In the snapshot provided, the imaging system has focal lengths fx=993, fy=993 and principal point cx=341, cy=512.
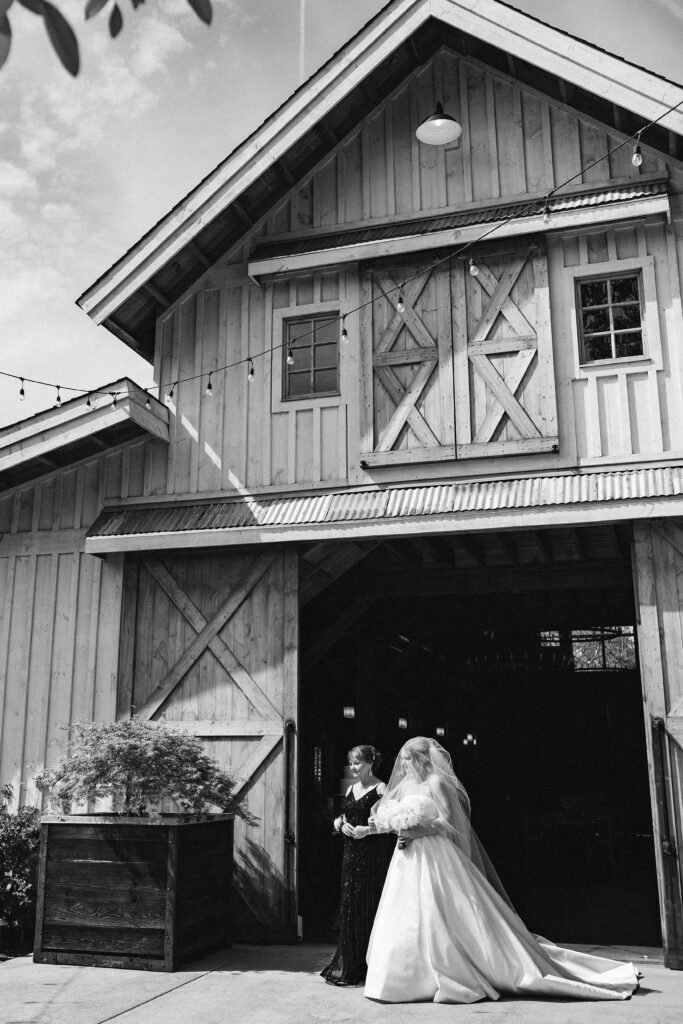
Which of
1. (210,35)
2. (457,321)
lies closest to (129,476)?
(457,321)

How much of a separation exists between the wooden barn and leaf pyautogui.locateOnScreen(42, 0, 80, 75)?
23.5 feet

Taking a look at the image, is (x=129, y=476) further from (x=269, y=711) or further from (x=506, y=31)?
(x=506, y=31)

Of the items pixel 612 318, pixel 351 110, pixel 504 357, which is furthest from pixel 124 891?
pixel 351 110

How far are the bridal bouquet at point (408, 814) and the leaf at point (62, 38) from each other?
6.31m

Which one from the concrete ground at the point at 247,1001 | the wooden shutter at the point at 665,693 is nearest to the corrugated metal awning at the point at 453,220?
the wooden shutter at the point at 665,693

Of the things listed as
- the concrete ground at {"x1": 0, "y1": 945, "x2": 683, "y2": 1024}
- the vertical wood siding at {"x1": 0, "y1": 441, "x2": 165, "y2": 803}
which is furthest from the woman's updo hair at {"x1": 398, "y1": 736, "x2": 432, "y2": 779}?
the vertical wood siding at {"x1": 0, "y1": 441, "x2": 165, "y2": 803}

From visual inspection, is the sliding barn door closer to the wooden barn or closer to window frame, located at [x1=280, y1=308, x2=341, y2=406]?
the wooden barn

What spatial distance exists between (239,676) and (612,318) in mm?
5031

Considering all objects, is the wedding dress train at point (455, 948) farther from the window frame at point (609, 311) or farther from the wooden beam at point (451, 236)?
the wooden beam at point (451, 236)

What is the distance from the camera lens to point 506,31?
9.54 meters

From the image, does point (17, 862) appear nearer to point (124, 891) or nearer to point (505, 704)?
point (124, 891)

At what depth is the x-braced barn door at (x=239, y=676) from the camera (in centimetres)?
938

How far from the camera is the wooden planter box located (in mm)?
8047

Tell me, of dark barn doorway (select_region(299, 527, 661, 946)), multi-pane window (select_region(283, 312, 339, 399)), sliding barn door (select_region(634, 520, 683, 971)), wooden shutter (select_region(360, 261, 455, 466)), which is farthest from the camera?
dark barn doorway (select_region(299, 527, 661, 946))
